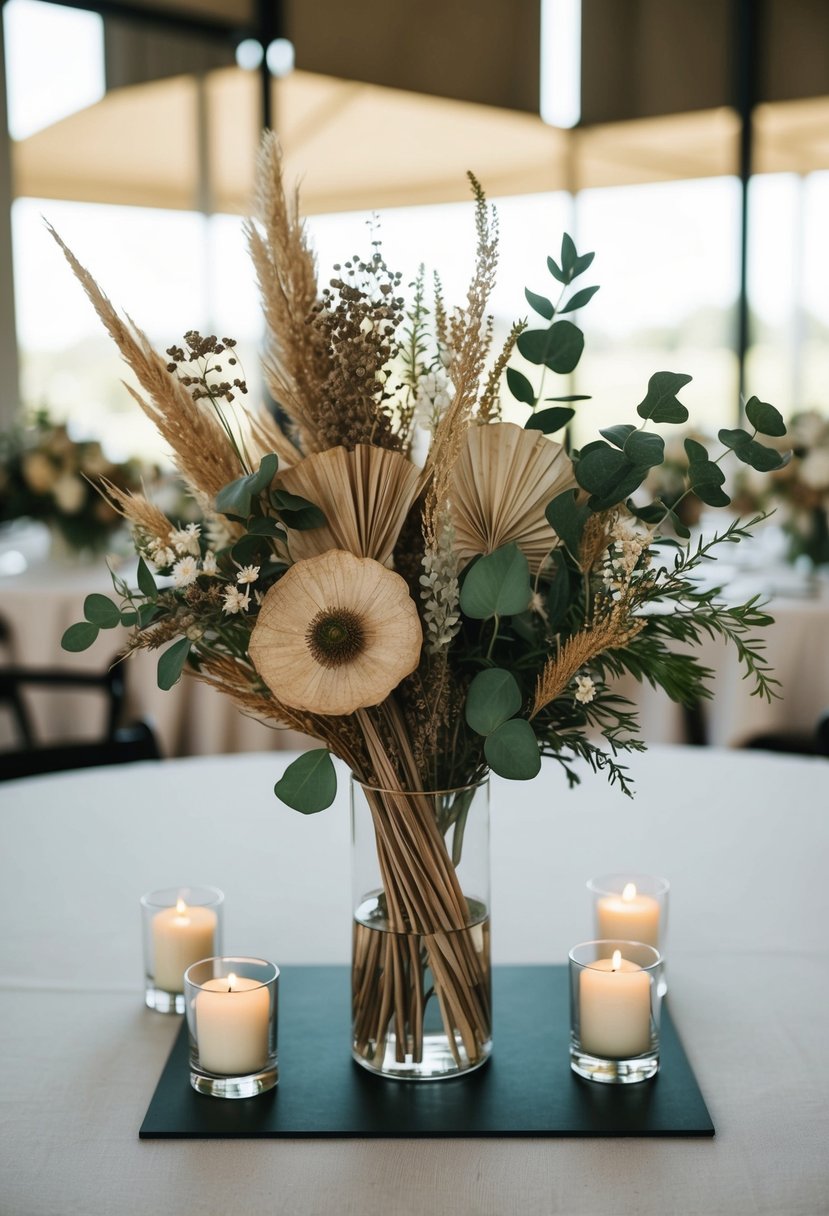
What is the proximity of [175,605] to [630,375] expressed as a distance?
5983 mm

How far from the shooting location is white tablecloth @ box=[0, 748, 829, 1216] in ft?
2.64

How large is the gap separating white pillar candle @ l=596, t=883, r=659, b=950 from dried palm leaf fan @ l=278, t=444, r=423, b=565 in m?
0.42

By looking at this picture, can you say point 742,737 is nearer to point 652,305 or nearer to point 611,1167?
point 611,1167

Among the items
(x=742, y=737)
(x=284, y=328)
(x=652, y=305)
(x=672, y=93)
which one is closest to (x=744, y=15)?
(x=672, y=93)

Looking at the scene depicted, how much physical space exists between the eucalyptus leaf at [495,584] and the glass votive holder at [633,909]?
1.30 ft

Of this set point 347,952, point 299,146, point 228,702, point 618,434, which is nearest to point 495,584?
point 618,434

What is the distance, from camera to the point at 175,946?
3.47ft

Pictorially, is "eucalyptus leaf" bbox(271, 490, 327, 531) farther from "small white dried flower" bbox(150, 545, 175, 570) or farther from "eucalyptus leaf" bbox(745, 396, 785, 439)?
"eucalyptus leaf" bbox(745, 396, 785, 439)

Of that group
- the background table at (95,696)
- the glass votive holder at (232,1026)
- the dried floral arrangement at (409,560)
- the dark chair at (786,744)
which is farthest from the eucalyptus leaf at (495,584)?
the background table at (95,696)

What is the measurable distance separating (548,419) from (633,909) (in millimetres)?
447

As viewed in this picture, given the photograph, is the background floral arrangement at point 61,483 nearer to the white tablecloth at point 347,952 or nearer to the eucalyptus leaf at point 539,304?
the white tablecloth at point 347,952

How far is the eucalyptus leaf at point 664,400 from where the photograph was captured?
841mm

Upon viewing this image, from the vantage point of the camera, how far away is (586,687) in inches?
32.8

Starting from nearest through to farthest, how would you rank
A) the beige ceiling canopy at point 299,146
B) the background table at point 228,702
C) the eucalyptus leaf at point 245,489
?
the eucalyptus leaf at point 245,489 < the background table at point 228,702 < the beige ceiling canopy at point 299,146
